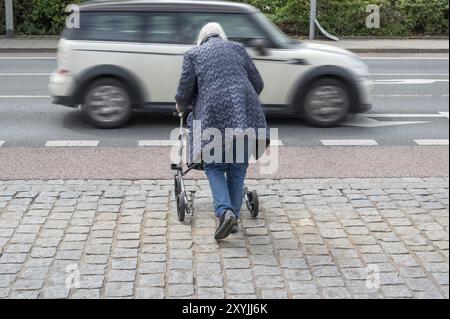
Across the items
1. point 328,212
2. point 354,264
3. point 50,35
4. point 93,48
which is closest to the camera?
point 354,264

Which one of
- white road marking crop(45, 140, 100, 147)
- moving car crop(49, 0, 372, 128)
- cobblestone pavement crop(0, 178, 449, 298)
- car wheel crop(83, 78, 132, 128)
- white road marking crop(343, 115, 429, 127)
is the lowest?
cobblestone pavement crop(0, 178, 449, 298)

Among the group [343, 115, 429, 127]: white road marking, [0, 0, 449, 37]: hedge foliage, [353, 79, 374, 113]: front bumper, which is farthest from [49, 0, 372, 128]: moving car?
[0, 0, 449, 37]: hedge foliage

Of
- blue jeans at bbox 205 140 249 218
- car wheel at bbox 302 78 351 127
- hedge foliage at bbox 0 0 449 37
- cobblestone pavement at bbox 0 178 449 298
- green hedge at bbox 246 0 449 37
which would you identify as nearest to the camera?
cobblestone pavement at bbox 0 178 449 298

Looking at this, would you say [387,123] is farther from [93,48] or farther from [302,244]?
[302,244]

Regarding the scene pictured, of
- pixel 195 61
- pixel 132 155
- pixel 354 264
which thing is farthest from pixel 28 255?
pixel 132 155

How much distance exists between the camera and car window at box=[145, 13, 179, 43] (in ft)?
35.1

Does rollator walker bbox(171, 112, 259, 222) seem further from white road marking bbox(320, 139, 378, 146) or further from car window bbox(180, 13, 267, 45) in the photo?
car window bbox(180, 13, 267, 45)

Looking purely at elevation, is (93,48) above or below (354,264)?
above

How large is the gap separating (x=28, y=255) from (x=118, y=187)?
81.5 inches

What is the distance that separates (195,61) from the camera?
19.4 feet

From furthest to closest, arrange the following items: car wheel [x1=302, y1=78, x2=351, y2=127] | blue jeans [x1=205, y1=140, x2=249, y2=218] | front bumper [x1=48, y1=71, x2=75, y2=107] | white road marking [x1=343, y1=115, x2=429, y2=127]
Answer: white road marking [x1=343, y1=115, x2=429, y2=127] < car wheel [x1=302, y1=78, x2=351, y2=127] < front bumper [x1=48, y1=71, x2=75, y2=107] < blue jeans [x1=205, y1=140, x2=249, y2=218]

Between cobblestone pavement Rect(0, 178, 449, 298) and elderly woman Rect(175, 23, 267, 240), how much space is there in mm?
374

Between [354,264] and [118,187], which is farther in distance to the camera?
[118,187]
